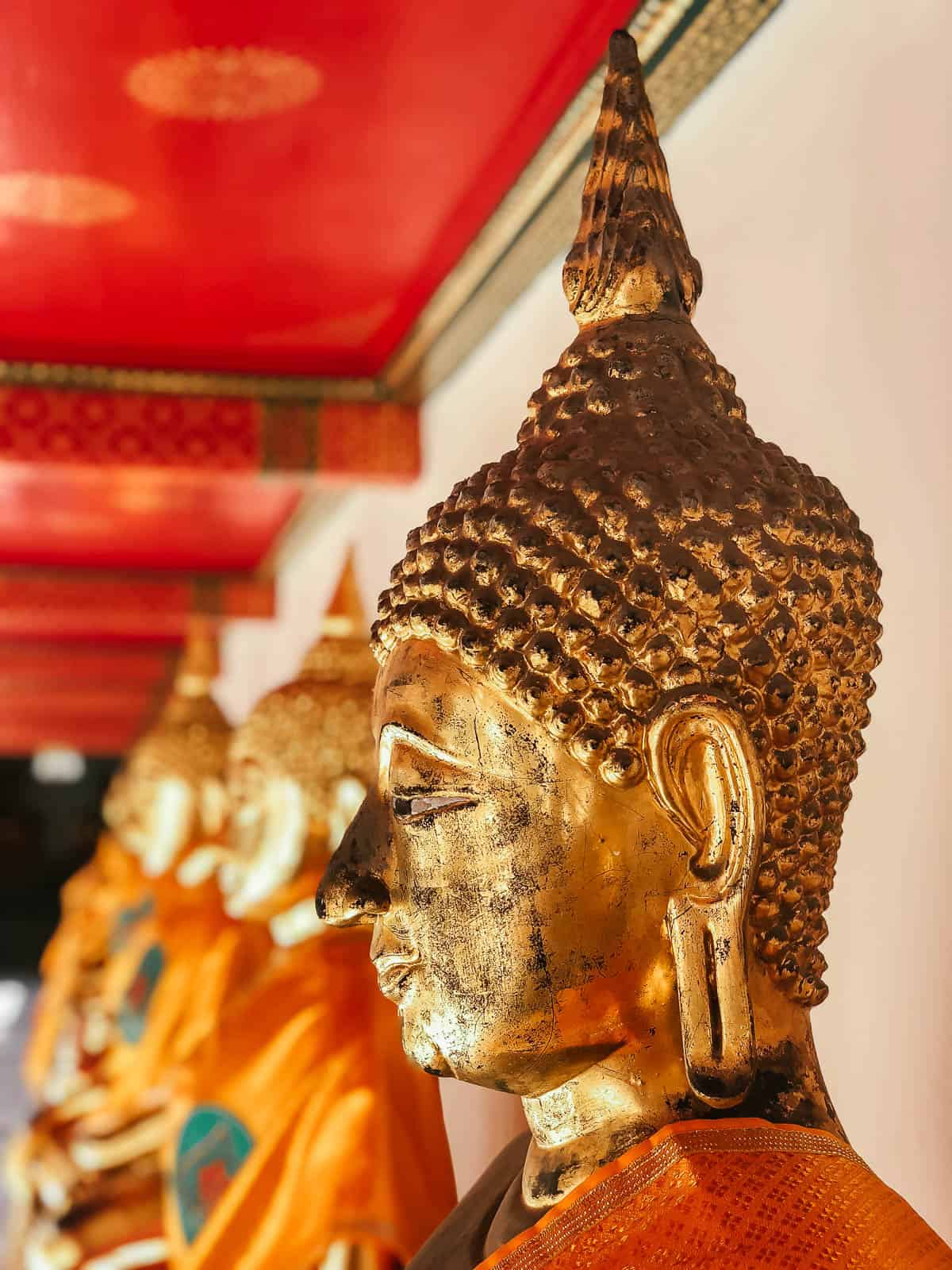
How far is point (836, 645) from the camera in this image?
1485mm

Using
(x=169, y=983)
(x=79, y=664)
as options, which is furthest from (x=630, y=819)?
(x=79, y=664)

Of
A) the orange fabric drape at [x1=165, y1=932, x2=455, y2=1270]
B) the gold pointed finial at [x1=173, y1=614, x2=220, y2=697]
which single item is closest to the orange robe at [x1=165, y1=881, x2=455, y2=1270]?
the orange fabric drape at [x1=165, y1=932, x2=455, y2=1270]

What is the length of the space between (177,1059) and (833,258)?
2337 millimetres

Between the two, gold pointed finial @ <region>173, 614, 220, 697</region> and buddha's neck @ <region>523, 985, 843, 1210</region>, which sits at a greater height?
gold pointed finial @ <region>173, 614, 220, 697</region>

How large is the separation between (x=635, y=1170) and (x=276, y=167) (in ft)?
6.34

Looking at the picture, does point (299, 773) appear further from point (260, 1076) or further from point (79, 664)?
point (79, 664)

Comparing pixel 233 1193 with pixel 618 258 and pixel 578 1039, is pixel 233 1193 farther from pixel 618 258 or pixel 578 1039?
pixel 618 258

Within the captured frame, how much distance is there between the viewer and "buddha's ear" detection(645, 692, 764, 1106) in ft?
4.57

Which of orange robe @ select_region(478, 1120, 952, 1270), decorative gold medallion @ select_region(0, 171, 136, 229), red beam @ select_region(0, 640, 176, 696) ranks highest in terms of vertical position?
red beam @ select_region(0, 640, 176, 696)

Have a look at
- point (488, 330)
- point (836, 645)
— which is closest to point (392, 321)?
point (488, 330)

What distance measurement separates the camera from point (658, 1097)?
1445 mm

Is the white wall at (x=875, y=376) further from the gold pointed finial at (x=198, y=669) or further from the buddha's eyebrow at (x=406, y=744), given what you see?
the gold pointed finial at (x=198, y=669)

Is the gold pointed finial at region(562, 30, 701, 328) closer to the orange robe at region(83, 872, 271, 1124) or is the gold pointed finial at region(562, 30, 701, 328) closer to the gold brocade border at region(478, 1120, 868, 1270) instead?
the gold brocade border at region(478, 1120, 868, 1270)

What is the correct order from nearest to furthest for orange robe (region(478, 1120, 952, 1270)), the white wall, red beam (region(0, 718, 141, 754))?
orange robe (region(478, 1120, 952, 1270))
the white wall
red beam (region(0, 718, 141, 754))
